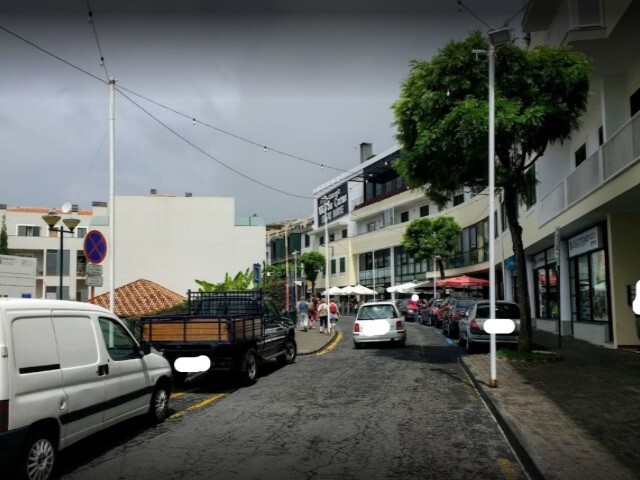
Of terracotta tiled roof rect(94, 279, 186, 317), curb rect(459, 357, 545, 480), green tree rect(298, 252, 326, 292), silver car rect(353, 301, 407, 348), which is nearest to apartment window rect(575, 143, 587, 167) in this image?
silver car rect(353, 301, 407, 348)

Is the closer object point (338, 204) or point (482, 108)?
point (482, 108)

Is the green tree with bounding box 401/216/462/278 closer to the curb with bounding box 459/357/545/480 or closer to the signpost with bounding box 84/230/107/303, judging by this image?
the curb with bounding box 459/357/545/480

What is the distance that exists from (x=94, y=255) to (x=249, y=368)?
13.9ft

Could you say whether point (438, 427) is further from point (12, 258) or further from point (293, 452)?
point (12, 258)

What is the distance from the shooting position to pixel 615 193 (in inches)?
567

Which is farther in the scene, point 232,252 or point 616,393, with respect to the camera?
point 232,252

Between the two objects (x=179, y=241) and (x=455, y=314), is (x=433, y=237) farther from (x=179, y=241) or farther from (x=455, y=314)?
(x=455, y=314)

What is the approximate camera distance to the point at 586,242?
1952cm

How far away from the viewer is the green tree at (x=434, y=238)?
45.3 m

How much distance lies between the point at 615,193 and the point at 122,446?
12.7m

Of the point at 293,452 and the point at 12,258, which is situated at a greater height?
the point at 12,258

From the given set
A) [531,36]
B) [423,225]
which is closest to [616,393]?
[531,36]

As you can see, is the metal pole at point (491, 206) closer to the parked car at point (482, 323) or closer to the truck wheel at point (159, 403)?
the truck wheel at point (159, 403)

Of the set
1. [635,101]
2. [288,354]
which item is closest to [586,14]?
[635,101]
